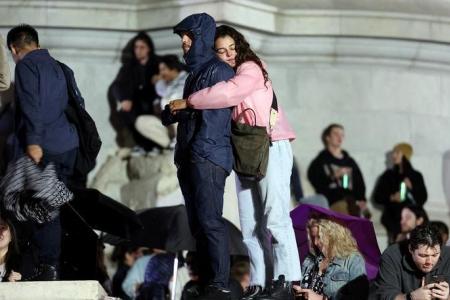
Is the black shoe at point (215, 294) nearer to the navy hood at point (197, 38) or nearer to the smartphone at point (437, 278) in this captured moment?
the smartphone at point (437, 278)

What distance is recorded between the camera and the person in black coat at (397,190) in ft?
73.2

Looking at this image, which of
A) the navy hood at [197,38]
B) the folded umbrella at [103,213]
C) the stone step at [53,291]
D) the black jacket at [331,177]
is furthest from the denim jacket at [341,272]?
the black jacket at [331,177]

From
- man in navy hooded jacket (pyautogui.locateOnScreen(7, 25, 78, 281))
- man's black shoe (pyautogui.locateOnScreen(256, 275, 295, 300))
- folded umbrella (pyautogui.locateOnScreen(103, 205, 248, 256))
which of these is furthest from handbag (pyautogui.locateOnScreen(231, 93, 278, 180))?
folded umbrella (pyautogui.locateOnScreen(103, 205, 248, 256))

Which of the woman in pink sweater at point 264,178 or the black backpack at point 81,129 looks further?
the black backpack at point 81,129

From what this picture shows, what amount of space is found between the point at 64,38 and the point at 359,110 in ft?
11.2

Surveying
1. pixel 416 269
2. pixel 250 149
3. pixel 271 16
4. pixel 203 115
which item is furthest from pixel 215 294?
pixel 271 16

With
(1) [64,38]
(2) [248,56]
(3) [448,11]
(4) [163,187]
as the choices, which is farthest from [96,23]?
(2) [248,56]

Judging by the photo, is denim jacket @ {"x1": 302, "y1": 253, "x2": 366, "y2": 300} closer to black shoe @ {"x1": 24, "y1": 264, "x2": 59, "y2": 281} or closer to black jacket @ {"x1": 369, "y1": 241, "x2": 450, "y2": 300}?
black jacket @ {"x1": 369, "y1": 241, "x2": 450, "y2": 300}

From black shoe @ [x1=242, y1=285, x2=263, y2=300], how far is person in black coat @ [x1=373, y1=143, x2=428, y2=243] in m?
6.42

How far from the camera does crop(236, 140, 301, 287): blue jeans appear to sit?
1571 centimetres

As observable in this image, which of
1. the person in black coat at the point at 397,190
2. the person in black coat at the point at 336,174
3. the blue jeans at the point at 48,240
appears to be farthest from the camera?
the person in black coat at the point at 397,190

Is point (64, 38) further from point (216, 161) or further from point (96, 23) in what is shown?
point (216, 161)

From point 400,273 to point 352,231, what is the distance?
1139mm

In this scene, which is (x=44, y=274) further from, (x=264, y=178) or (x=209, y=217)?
(x=264, y=178)
